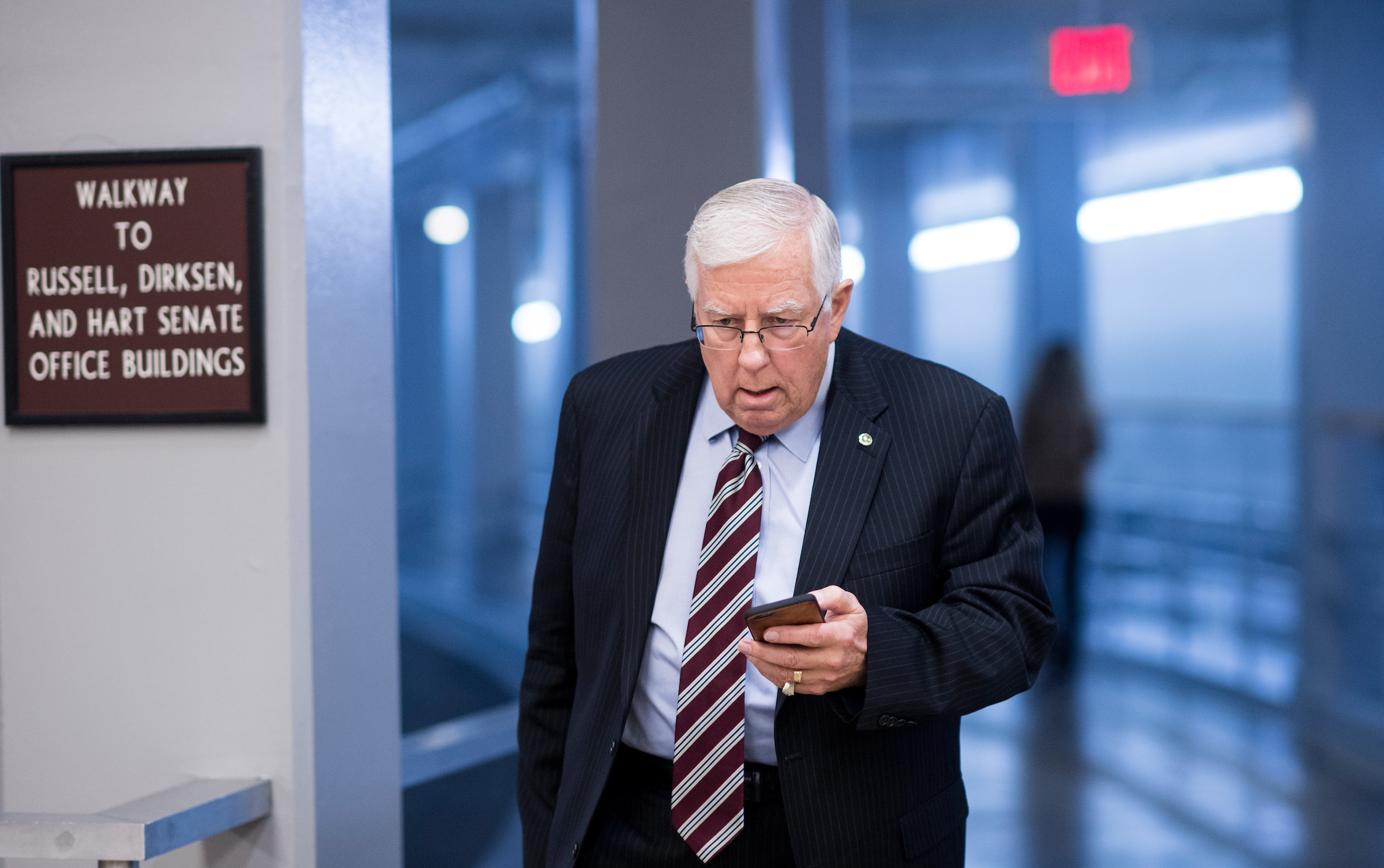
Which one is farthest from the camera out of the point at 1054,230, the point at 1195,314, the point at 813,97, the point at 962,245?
the point at 962,245

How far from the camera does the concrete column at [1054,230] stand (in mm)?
10945

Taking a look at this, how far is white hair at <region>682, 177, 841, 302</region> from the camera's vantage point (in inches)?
58.0

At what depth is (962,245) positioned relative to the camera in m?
12.9

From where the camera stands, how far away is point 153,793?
1931mm

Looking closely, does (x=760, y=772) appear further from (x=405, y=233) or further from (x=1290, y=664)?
(x=405, y=233)

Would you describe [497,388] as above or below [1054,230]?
below

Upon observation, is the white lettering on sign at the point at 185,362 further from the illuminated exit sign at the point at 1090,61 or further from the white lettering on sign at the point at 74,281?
the illuminated exit sign at the point at 1090,61

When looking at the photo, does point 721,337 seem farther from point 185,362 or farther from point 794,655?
point 185,362

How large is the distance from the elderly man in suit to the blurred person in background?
482cm

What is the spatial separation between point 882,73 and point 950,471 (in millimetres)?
8891

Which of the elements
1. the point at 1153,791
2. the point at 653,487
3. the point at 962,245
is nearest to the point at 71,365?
the point at 653,487

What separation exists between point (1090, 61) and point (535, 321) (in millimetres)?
5118

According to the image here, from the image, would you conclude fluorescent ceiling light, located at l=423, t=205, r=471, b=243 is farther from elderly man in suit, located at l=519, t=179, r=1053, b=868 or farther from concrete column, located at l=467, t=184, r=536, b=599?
elderly man in suit, located at l=519, t=179, r=1053, b=868

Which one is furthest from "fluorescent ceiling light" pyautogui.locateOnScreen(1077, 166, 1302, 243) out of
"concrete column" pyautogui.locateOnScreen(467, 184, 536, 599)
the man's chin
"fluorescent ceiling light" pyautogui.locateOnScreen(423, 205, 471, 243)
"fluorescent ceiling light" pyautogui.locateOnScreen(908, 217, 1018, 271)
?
the man's chin
